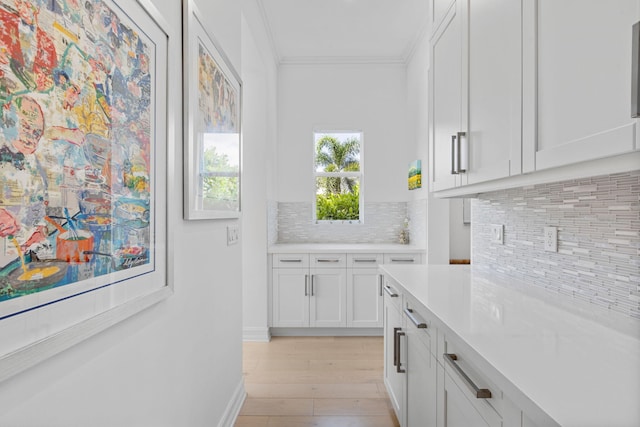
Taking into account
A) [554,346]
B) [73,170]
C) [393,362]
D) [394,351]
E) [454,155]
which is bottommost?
[393,362]

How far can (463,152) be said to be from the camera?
1.71 meters

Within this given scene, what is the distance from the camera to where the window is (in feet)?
14.3

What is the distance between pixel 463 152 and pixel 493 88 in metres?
0.34

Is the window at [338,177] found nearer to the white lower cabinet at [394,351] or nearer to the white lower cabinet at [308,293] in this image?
the white lower cabinet at [308,293]

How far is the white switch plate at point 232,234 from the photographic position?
82.4 inches

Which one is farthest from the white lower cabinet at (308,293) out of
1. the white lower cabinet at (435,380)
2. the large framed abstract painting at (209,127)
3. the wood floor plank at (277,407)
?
the large framed abstract painting at (209,127)

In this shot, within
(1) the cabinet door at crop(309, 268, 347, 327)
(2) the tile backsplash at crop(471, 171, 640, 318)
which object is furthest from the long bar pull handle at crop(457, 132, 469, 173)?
(1) the cabinet door at crop(309, 268, 347, 327)

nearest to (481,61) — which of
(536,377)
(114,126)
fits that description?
(536,377)

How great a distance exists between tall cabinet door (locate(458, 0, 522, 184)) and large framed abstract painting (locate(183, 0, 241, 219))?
3.88ft

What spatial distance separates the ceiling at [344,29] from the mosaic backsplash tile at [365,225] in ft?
5.56

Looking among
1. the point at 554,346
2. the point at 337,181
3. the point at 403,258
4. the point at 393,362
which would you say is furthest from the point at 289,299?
the point at 554,346

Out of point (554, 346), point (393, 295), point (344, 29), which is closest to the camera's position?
point (554, 346)

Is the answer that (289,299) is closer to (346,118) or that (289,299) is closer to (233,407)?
(233,407)

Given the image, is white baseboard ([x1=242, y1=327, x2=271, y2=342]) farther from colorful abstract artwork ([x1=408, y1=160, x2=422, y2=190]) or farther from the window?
colorful abstract artwork ([x1=408, y1=160, x2=422, y2=190])
